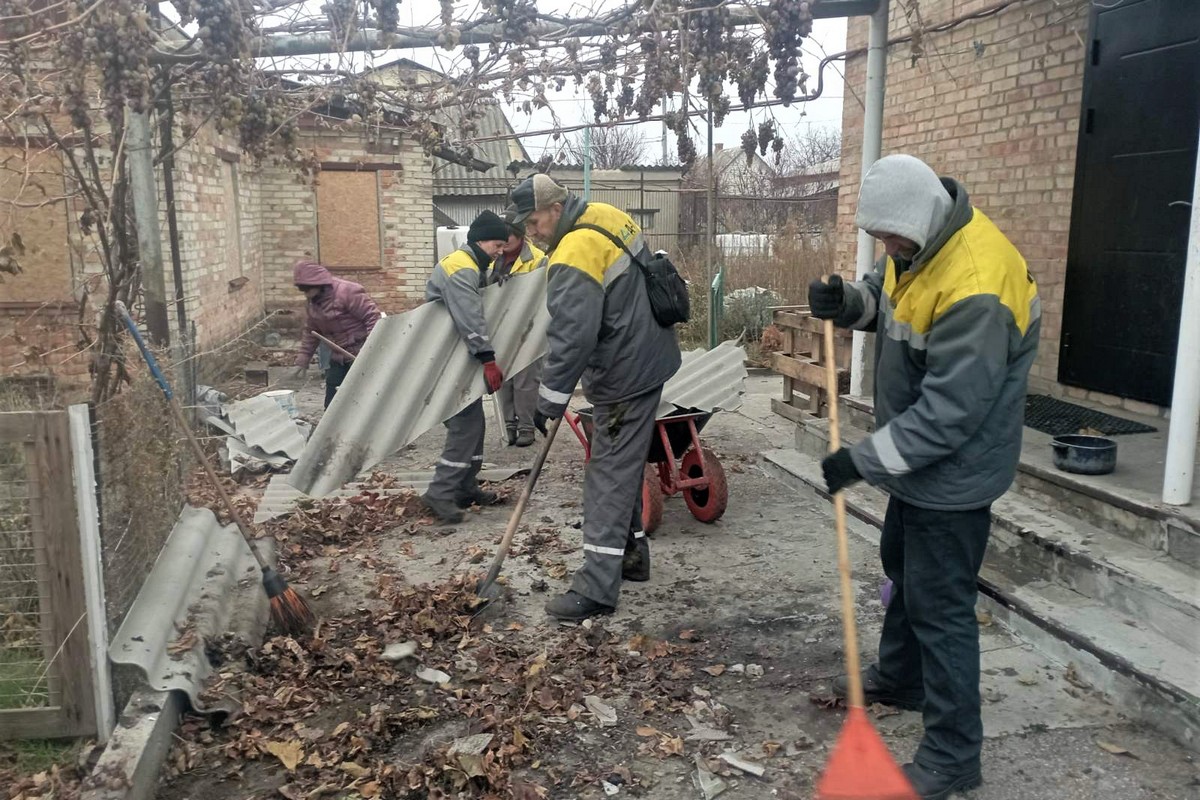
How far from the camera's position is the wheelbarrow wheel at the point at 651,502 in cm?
549

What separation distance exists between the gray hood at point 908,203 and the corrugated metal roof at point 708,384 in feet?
8.69

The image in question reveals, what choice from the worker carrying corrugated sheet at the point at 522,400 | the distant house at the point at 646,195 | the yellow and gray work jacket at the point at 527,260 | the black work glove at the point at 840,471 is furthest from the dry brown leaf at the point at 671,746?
the distant house at the point at 646,195

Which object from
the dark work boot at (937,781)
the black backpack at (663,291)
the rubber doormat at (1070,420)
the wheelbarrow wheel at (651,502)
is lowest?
the dark work boot at (937,781)

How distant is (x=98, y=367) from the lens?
4.38m

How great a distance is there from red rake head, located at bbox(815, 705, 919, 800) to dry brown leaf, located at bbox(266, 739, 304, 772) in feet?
6.09

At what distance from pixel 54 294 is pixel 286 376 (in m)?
3.99

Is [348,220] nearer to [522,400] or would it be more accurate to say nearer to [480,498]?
[522,400]

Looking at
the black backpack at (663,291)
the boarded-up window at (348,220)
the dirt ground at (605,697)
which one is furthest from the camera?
the boarded-up window at (348,220)

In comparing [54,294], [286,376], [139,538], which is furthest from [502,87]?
[286,376]

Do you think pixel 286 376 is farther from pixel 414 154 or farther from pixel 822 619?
pixel 822 619

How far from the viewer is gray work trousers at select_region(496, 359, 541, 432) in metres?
8.16

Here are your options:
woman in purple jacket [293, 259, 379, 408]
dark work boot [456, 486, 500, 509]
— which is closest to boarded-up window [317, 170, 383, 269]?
woman in purple jacket [293, 259, 379, 408]

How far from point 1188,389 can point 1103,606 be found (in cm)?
98

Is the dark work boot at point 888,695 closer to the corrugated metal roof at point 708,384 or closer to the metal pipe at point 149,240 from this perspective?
the corrugated metal roof at point 708,384
